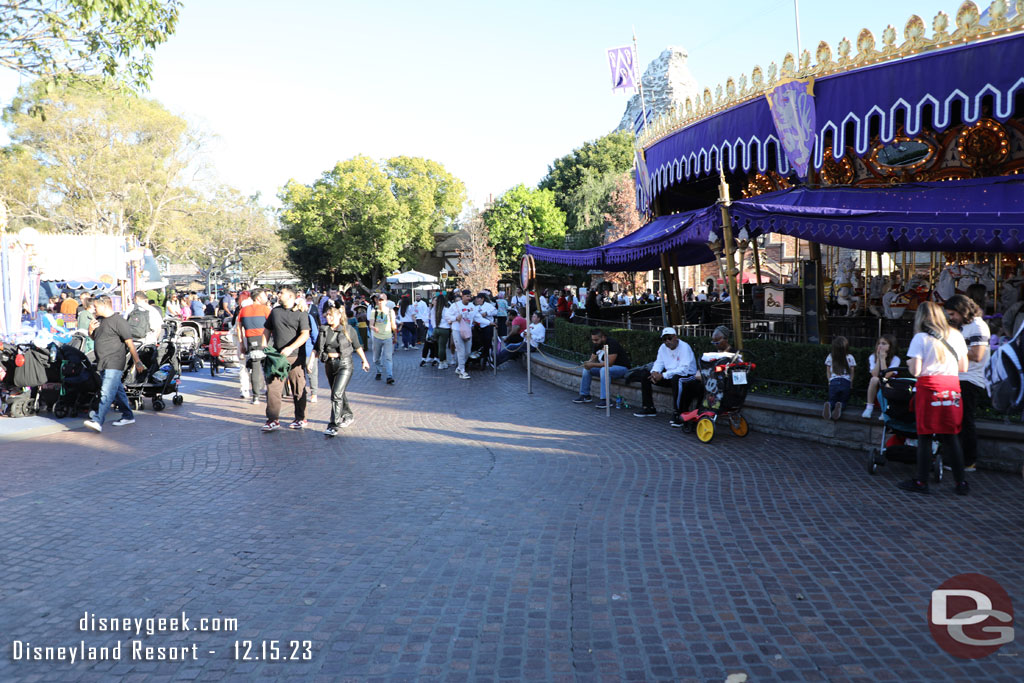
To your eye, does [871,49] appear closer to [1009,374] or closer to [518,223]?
[1009,374]

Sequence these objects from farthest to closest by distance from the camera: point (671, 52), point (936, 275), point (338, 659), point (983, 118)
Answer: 1. point (671, 52)
2. point (936, 275)
3. point (983, 118)
4. point (338, 659)

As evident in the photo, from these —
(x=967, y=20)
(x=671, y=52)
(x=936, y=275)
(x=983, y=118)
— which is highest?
(x=671, y=52)

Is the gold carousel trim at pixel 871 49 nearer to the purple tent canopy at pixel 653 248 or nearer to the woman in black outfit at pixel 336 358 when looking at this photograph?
the purple tent canopy at pixel 653 248

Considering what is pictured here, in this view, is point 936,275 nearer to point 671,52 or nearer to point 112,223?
point 112,223

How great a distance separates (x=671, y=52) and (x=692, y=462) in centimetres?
9550

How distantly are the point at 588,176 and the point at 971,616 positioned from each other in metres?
53.8

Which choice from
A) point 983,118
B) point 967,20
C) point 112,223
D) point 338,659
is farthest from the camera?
point 112,223

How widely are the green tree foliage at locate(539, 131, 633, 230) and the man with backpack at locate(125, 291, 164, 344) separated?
41.9 metres

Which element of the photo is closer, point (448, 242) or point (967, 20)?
point (967, 20)

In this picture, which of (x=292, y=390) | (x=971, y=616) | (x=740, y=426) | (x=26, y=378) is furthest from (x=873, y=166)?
(x=26, y=378)

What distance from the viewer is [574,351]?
1495cm

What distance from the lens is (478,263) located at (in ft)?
137

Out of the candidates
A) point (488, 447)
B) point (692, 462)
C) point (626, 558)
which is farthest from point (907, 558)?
point (488, 447)

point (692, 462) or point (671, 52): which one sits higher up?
point (671, 52)
